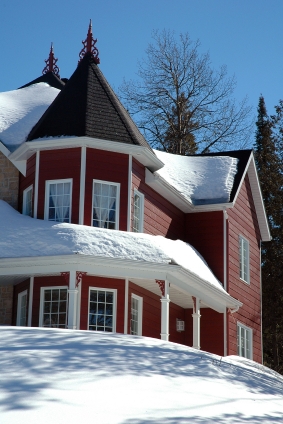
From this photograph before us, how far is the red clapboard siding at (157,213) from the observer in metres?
19.4

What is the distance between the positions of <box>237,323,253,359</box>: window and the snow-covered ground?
33.1ft

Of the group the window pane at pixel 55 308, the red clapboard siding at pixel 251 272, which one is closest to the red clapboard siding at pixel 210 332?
the red clapboard siding at pixel 251 272

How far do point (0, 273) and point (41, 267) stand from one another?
1013 millimetres

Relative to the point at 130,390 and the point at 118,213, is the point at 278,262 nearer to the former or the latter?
the point at 118,213

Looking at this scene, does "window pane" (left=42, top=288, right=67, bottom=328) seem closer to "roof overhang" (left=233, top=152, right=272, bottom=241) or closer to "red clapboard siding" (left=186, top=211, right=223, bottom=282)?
"red clapboard siding" (left=186, top=211, right=223, bottom=282)

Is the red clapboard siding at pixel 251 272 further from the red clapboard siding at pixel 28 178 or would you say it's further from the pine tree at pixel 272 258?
the pine tree at pixel 272 258

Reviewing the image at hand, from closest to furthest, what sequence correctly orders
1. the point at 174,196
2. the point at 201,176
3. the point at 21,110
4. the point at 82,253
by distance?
the point at 82,253 < the point at 174,196 < the point at 21,110 < the point at 201,176

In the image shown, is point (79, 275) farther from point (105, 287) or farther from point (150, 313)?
point (150, 313)

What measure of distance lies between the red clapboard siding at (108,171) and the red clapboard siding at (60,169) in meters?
0.25

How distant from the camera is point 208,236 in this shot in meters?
22.4

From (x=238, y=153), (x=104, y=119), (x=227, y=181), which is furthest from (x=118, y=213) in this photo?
(x=238, y=153)

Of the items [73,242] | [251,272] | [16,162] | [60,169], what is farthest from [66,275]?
[251,272]

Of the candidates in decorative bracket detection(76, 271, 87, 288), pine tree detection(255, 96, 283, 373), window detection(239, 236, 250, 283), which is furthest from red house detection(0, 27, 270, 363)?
pine tree detection(255, 96, 283, 373)

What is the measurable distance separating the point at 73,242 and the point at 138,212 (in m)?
3.43
